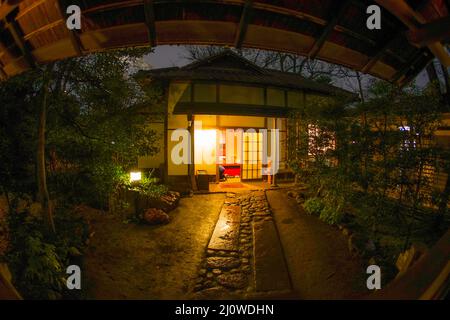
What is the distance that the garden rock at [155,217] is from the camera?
9.23 m

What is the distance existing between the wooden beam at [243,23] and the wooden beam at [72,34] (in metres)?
→ 2.24

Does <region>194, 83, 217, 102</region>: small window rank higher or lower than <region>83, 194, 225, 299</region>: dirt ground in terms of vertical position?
higher

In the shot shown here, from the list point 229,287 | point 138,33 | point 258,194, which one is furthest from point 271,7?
point 258,194

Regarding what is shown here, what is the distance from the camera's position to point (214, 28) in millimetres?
3551

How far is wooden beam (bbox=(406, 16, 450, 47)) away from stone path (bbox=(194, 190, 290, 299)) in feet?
17.5

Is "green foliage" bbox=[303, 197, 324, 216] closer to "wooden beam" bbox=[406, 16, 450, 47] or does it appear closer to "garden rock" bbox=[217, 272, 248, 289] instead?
"garden rock" bbox=[217, 272, 248, 289]

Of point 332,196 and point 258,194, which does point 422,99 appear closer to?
point 332,196

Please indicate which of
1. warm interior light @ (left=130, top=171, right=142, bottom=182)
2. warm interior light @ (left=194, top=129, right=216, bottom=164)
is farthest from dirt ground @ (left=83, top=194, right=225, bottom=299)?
warm interior light @ (left=194, top=129, right=216, bottom=164)

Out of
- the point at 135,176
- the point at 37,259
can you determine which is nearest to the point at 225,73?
the point at 135,176

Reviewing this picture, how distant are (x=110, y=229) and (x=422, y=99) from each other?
975 cm

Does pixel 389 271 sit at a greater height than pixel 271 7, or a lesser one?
lesser

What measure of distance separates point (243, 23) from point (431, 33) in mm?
2197

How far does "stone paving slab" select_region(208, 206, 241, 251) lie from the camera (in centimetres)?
779

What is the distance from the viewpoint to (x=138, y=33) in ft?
11.7
